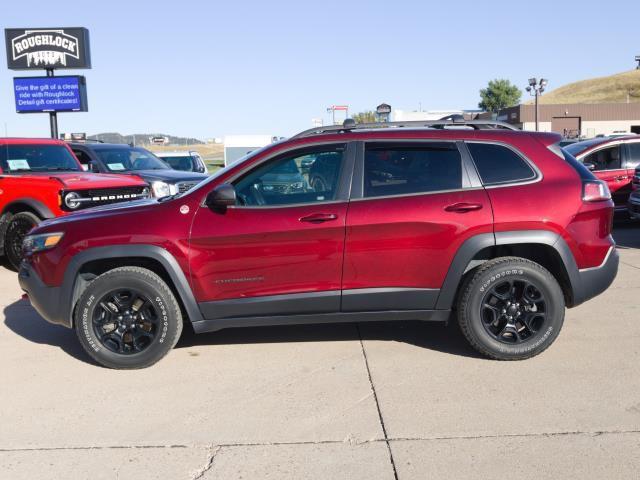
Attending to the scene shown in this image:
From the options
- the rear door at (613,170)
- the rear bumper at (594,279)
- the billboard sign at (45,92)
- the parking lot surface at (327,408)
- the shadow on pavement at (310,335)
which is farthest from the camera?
the billboard sign at (45,92)

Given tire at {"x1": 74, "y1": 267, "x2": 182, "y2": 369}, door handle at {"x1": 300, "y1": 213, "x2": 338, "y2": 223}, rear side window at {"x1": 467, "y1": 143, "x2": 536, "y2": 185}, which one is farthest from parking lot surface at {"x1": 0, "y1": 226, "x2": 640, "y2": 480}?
rear side window at {"x1": 467, "y1": 143, "x2": 536, "y2": 185}

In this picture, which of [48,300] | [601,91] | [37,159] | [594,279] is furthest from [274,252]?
[601,91]

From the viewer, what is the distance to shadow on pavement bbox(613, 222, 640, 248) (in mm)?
10737

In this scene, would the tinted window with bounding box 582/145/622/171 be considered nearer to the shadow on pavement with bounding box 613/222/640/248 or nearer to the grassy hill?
the shadow on pavement with bounding box 613/222/640/248

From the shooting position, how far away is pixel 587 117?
214ft

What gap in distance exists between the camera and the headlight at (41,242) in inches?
206

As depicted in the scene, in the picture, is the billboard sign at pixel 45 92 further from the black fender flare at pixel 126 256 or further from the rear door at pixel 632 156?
the black fender flare at pixel 126 256

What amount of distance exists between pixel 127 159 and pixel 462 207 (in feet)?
32.8

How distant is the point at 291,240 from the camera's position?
496 centimetres

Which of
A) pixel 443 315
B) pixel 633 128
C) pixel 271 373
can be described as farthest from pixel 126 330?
pixel 633 128

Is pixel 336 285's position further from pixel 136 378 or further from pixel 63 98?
pixel 63 98

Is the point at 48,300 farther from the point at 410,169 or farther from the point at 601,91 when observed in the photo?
the point at 601,91

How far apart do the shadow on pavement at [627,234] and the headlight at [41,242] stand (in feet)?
28.3

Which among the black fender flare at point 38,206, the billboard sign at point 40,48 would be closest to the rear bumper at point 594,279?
the black fender flare at point 38,206
